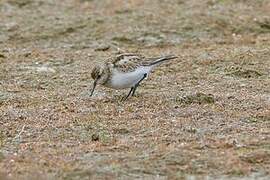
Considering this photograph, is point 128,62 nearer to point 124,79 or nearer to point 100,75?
point 124,79

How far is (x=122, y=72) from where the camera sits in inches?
399

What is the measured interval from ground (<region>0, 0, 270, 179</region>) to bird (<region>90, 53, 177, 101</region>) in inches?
8.6

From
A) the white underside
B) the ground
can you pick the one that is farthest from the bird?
the ground

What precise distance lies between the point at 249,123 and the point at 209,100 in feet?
3.23

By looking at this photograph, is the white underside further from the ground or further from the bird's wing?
the ground

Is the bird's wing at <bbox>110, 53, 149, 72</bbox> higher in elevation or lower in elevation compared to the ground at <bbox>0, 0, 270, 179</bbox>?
higher

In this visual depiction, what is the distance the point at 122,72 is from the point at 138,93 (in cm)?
62

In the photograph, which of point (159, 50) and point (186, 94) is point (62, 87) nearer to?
point (186, 94)

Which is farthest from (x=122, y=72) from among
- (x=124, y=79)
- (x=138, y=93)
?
(x=138, y=93)

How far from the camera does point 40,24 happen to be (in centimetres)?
1482

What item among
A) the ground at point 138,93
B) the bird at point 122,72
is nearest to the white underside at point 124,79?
the bird at point 122,72

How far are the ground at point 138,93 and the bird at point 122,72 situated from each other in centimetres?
22

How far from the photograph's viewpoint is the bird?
10.1m

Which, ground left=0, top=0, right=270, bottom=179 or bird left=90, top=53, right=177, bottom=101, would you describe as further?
bird left=90, top=53, right=177, bottom=101
